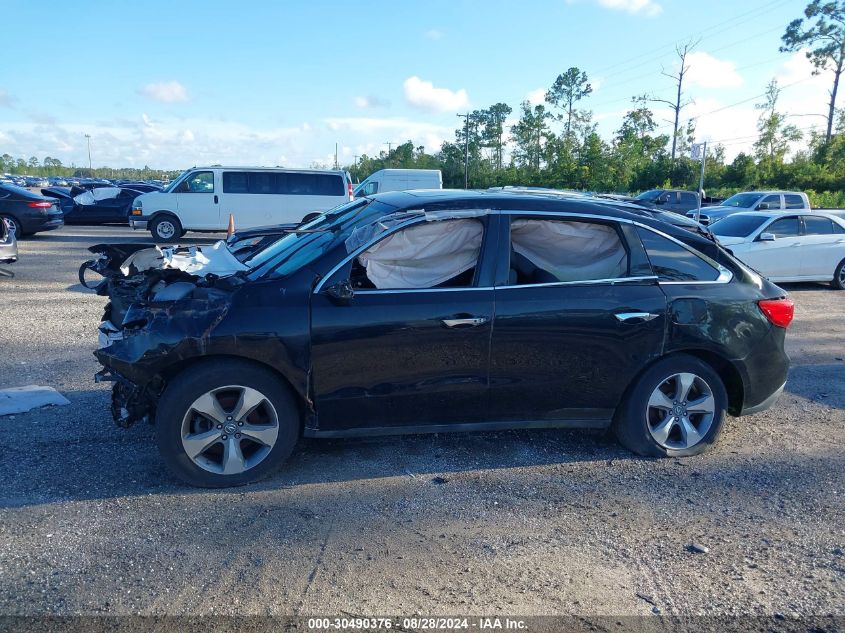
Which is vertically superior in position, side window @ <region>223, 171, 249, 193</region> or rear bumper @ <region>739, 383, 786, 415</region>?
side window @ <region>223, 171, 249, 193</region>

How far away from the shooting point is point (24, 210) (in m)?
17.0

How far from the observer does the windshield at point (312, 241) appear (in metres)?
4.33

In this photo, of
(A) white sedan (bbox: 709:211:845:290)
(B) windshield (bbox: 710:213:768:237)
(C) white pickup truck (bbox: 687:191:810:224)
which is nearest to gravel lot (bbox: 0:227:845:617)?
(A) white sedan (bbox: 709:211:845:290)

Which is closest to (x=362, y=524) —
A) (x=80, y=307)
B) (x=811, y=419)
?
(x=811, y=419)

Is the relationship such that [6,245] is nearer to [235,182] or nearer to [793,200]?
[235,182]

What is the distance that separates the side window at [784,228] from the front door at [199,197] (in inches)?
531

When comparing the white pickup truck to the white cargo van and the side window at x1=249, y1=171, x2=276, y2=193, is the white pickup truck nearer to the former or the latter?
the white cargo van

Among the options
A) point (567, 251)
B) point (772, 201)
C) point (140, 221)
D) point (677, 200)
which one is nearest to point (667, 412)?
point (567, 251)

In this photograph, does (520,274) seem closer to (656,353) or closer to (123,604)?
(656,353)

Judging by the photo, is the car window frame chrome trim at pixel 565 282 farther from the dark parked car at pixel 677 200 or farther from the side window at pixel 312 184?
the dark parked car at pixel 677 200

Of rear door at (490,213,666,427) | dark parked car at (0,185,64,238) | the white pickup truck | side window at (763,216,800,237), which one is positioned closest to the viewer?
rear door at (490,213,666,427)

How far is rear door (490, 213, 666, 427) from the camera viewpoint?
4.32 meters

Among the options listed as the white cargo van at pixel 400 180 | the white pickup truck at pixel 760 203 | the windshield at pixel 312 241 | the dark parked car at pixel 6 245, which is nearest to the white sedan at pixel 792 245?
the white pickup truck at pixel 760 203

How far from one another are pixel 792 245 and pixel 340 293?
11172mm
